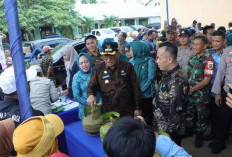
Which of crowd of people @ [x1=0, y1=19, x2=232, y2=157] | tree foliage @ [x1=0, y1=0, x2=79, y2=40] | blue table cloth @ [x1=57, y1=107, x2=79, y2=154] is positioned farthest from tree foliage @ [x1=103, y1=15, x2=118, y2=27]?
blue table cloth @ [x1=57, y1=107, x2=79, y2=154]

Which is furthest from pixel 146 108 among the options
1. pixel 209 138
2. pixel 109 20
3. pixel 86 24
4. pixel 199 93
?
pixel 109 20

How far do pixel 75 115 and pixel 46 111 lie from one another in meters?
0.45

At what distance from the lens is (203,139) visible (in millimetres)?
3203

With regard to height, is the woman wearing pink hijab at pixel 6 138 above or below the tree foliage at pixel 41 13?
below

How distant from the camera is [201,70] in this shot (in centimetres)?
284

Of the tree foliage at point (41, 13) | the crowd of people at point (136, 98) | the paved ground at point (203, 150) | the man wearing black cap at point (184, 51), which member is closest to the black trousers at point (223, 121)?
the crowd of people at point (136, 98)

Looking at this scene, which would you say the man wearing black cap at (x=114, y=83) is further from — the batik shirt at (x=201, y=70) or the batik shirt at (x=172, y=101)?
the batik shirt at (x=201, y=70)

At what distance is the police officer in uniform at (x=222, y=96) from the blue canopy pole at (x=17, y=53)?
7.67 ft

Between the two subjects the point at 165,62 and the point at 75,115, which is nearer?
the point at 165,62

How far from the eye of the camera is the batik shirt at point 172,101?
1.84 meters

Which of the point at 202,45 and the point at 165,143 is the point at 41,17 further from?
the point at 165,143

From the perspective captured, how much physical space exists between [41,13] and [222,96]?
1736 cm

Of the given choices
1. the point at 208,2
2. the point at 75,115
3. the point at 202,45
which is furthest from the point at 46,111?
the point at 208,2

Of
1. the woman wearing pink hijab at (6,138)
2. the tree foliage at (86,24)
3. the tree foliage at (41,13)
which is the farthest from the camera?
the tree foliage at (86,24)
